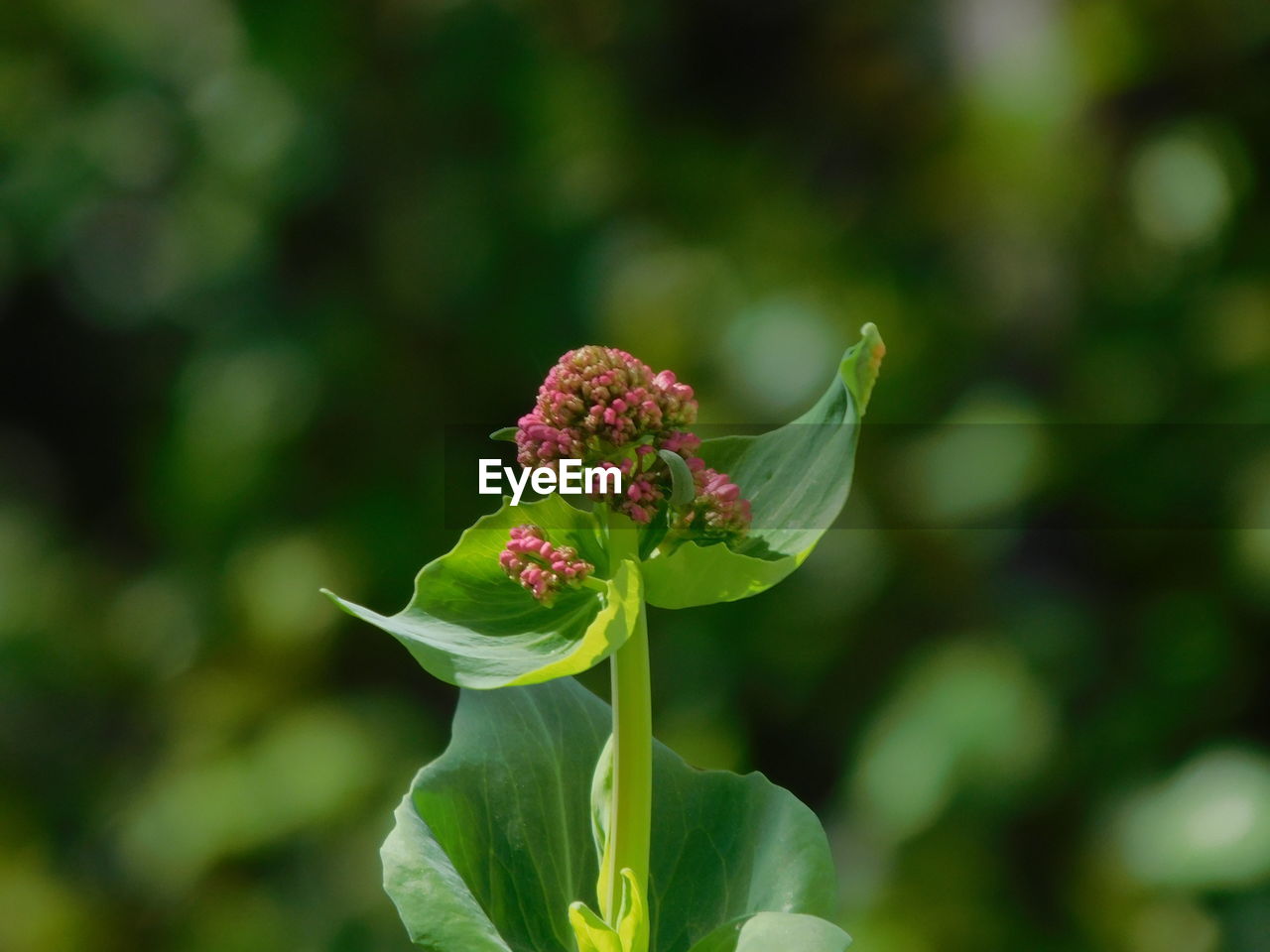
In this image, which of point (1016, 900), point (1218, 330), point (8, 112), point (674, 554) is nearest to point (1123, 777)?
point (1016, 900)

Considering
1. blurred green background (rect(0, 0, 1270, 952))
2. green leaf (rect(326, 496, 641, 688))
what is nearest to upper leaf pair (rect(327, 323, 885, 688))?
green leaf (rect(326, 496, 641, 688))

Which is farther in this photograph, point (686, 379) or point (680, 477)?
point (686, 379)

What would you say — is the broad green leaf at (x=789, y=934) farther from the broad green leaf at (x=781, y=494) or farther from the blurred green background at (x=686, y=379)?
the blurred green background at (x=686, y=379)

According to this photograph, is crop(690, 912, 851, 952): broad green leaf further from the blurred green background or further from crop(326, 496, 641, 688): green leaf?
the blurred green background

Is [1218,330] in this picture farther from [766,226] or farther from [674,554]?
[674,554]

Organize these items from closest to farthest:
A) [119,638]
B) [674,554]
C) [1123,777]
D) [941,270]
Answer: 1. [674,554]
2. [1123,777]
3. [941,270]
4. [119,638]

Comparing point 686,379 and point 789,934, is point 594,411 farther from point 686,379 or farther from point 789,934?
point 686,379

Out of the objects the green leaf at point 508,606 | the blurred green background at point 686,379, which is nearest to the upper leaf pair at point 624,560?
the green leaf at point 508,606

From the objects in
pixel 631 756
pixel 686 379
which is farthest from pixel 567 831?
pixel 686 379
